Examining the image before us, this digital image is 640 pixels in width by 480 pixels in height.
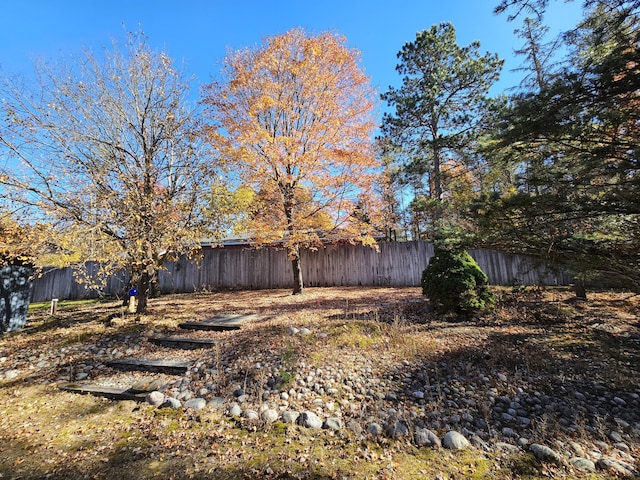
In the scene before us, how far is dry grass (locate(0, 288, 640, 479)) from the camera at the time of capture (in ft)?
7.19

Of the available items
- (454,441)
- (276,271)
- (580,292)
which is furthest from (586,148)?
(276,271)

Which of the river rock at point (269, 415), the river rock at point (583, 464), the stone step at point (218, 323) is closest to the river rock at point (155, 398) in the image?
the river rock at point (269, 415)

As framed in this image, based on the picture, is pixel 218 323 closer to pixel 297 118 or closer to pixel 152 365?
A: pixel 152 365

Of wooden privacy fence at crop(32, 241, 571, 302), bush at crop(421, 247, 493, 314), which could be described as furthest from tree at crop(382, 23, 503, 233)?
bush at crop(421, 247, 493, 314)

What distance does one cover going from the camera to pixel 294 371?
3662mm

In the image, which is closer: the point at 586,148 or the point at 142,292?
the point at 586,148

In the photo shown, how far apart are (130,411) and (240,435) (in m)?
1.36

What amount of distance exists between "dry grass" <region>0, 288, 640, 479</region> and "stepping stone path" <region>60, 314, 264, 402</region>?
14cm

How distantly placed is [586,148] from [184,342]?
6188 mm

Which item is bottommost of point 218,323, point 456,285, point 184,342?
point 184,342

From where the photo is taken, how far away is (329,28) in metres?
8.45

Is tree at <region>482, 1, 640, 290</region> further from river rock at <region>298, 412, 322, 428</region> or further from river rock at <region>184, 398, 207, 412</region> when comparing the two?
river rock at <region>184, 398, 207, 412</region>

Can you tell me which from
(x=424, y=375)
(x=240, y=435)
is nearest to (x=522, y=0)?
(x=424, y=375)

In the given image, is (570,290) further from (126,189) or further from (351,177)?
(126,189)
